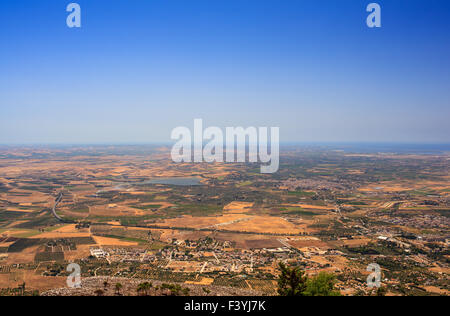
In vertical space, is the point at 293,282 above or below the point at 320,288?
above

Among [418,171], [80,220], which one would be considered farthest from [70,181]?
[418,171]

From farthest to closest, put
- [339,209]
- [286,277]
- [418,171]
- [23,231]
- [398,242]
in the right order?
[418,171]
[339,209]
[23,231]
[398,242]
[286,277]

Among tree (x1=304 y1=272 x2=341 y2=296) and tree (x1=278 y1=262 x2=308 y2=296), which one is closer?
tree (x1=304 y1=272 x2=341 y2=296)

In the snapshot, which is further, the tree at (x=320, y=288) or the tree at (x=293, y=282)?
the tree at (x=293, y=282)
